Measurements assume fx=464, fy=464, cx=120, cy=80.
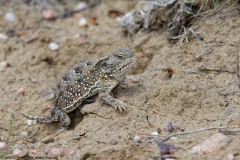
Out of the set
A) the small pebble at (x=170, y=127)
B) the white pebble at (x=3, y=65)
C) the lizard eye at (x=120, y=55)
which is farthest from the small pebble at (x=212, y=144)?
the white pebble at (x=3, y=65)

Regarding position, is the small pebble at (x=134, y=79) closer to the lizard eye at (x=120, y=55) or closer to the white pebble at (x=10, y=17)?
the lizard eye at (x=120, y=55)

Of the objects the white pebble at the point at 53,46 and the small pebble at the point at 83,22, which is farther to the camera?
the small pebble at the point at 83,22

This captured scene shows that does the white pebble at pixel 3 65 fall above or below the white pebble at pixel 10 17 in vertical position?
below

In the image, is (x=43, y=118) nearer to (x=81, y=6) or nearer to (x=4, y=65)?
(x=4, y=65)

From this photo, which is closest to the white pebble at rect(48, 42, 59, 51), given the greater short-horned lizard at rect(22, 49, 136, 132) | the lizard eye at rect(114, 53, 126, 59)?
the greater short-horned lizard at rect(22, 49, 136, 132)

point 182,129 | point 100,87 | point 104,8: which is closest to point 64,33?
point 104,8
